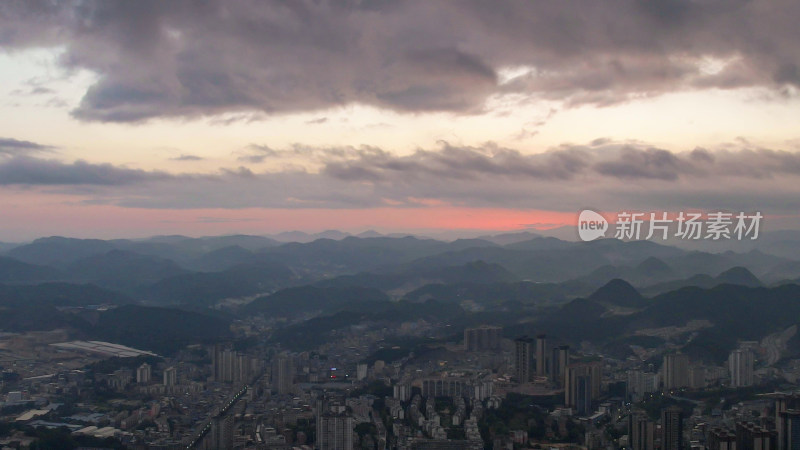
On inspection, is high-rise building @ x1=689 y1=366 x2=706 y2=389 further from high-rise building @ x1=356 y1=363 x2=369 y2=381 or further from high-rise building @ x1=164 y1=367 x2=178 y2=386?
high-rise building @ x1=164 y1=367 x2=178 y2=386

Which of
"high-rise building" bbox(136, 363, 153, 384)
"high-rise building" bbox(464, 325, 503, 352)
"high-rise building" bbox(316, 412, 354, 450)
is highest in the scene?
"high-rise building" bbox(464, 325, 503, 352)

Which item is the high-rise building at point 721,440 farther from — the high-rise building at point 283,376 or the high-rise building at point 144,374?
the high-rise building at point 144,374

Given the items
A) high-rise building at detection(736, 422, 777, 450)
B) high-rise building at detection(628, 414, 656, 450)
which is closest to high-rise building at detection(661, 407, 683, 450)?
high-rise building at detection(628, 414, 656, 450)

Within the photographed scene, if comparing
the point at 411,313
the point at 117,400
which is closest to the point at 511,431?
the point at 117,400

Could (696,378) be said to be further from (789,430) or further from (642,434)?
(789,430)

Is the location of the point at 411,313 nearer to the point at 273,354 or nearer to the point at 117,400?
the point at 273,354
